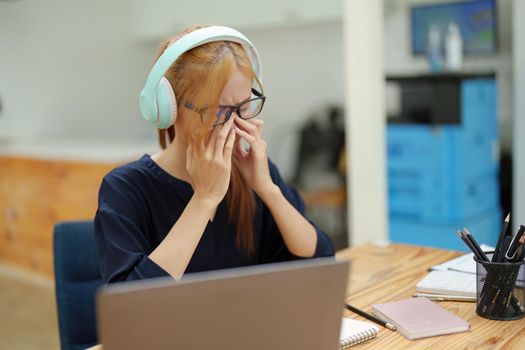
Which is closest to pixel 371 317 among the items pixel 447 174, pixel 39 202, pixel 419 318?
pixel 419 318

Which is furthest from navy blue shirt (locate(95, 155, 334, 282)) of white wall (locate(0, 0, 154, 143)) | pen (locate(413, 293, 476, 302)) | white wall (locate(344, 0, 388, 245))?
white wall (locate(0, 0, 154, 143))

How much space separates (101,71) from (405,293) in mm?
3917

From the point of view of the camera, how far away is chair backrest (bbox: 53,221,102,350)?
1.56 metres

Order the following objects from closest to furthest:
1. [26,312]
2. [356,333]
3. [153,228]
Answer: [356,333] < [153,228] < [26,312]

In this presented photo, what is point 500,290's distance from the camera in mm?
1212

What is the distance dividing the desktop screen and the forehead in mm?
2939

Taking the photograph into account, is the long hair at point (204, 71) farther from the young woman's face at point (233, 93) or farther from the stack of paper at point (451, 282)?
the stack of paper at point (451, 282)

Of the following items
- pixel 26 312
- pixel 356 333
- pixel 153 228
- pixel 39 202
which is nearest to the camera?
pixel 356 333

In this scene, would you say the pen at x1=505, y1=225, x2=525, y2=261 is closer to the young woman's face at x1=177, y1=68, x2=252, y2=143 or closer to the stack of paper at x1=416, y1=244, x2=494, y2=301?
the stack of paper at x1=416, y1=244, x2=494, y2=301

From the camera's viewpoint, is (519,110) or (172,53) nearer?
(172,53)

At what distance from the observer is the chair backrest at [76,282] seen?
1563 mm

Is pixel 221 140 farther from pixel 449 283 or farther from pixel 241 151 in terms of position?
pixel 449 283

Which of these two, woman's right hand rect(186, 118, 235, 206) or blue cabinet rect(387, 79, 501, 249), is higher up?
woman's right hand rect(186, 118, 235, 206)

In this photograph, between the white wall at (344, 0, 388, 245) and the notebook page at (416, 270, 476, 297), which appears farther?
the white wall at (344, 0, 388, 245)
